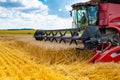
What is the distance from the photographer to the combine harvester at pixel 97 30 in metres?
9.88

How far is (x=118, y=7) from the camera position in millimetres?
14109

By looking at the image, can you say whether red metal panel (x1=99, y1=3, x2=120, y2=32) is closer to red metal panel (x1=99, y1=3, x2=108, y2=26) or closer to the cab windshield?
red metal panel (x1=99, y1=3, x2=108, y2=26)

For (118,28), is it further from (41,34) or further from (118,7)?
(41,34)

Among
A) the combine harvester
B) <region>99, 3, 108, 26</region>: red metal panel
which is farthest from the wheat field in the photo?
<region>99, 3, 108, 26</region>: red metal panel

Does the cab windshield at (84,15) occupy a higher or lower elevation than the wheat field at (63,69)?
higher

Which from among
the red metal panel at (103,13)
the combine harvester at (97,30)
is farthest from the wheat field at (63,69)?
the red metal panel at (103,13)

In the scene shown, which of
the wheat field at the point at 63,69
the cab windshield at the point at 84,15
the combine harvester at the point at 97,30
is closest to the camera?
the wheat field at the point at 63,69

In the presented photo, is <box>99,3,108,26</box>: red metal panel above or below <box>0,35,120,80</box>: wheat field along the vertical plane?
above

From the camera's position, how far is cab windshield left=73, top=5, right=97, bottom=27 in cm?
1406

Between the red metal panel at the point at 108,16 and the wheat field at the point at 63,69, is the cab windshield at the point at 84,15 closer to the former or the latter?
the red metal panel at the point at 108,16

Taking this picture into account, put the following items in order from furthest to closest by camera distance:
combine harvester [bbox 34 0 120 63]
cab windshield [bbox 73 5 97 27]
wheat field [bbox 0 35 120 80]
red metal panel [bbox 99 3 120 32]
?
cab windshield [bbox 73 5 97 27] < red metal panel [bbox 99 3 120 32] < combine harvester [bbox 34 0 120 63] < wheat field [bbox 0 35 120 80]

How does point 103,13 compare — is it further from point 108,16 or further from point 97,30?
point 97,30

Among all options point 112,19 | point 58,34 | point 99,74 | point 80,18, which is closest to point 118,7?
point 112,19

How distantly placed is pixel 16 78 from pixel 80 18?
8073 millimetres
